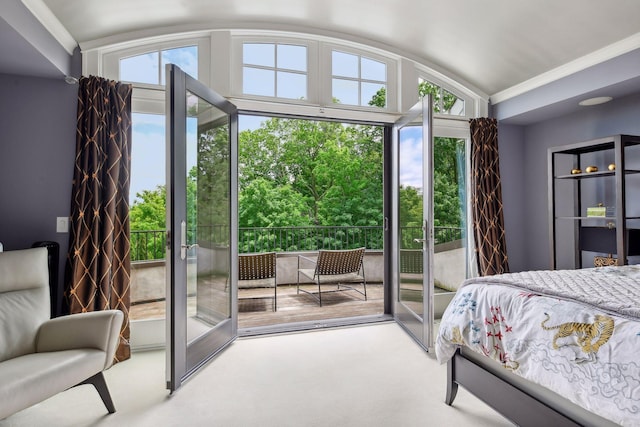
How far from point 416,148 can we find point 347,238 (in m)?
3.76

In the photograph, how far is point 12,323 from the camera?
1.98 m

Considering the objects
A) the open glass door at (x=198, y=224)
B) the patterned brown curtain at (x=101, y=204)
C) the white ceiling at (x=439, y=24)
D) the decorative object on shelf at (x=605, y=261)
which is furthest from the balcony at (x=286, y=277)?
the white ceiling at (x=439, y=24)

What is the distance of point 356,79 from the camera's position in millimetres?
3596

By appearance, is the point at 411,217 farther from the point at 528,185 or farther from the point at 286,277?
the point at 286,277

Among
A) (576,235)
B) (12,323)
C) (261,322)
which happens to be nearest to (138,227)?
(261,322)

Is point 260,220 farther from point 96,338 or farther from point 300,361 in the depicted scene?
point 96,338

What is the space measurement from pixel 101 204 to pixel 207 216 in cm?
82

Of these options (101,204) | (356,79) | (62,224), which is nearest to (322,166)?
(356,79)

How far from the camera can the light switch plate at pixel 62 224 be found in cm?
270

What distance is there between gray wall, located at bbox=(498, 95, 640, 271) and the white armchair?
4028 millimetres

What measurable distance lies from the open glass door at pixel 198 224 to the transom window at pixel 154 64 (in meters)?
0.65

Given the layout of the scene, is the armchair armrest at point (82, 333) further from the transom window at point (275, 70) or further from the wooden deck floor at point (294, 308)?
the transom window at point (275, 70)

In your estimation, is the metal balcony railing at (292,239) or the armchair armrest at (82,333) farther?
the metal balcony railing at (292,239)

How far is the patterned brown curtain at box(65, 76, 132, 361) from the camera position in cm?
263
